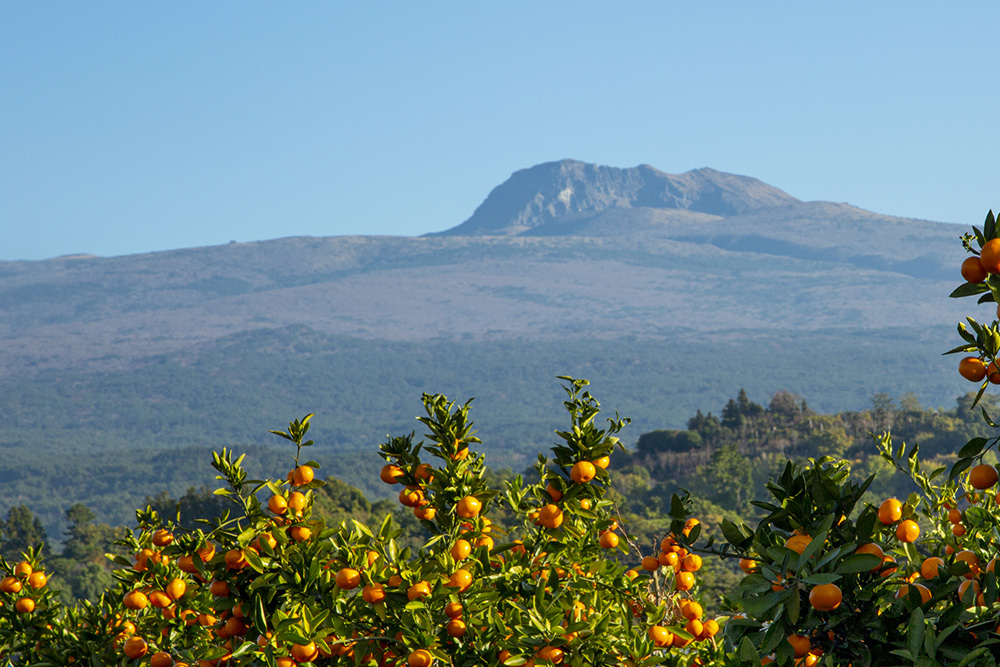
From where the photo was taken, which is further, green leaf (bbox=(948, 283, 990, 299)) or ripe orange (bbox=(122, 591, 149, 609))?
ripe orange (bbox=(122, 591, 149, 609))

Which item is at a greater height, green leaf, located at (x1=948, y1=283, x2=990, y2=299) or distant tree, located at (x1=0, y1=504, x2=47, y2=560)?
green leaf, located at (x1=948, y1=283, x2=990, y2=299)

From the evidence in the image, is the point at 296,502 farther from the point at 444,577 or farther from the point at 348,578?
the point at 444,577

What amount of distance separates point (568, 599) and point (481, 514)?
22.0 inches

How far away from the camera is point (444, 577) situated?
12.3 feet

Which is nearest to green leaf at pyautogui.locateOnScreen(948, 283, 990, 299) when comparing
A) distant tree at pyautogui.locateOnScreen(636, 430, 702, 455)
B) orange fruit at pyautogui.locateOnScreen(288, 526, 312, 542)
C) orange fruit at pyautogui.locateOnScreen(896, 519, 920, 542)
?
orange fruit at pyautogui.locateOnScreen(896, 519, 920, 542)

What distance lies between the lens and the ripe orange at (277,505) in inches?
157

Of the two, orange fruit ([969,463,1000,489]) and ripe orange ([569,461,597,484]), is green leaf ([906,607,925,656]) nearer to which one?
orange fruit ([969,463,1000,489])

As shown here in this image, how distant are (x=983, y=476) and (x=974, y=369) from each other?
368 millimetres

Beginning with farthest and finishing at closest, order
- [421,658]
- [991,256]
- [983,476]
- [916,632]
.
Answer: [421,658] < [983,476] < [916,632] < [991,256]

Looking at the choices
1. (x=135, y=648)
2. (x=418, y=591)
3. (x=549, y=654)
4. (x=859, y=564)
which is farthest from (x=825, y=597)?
(x=135, y=648)

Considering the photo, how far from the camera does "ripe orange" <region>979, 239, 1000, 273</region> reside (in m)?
2.40

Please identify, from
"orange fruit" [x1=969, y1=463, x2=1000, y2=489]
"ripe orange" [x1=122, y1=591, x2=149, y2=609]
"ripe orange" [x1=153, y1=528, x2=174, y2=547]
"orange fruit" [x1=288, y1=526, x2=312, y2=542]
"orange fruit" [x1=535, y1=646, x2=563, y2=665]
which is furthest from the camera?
"ripe orange" [x1=122, y1=591, x2=149, y2=609]

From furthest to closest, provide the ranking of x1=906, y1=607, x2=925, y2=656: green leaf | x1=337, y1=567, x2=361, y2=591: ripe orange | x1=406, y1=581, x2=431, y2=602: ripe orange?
x1=337, y1=567, x2=361, y2=591: ripe orange
x1=406, y1=581, x2=431, y2=602: ripe orange
x1=906, y1=607, x2=925, y2=656: green leaf

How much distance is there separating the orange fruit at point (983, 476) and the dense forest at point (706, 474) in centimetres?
2277
